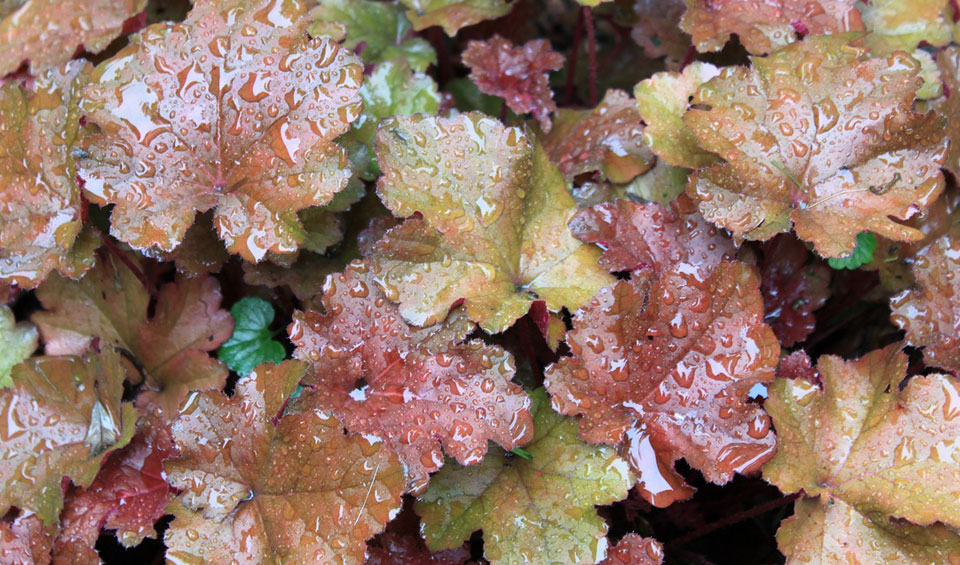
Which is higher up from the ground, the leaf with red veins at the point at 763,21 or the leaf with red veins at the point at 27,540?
the leaf with red veins at the point at 763,21

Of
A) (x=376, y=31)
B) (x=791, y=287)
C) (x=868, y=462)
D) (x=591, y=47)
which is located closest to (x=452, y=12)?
(x=376, y=31)

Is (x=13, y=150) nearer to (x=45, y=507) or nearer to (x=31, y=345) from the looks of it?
(x=31, y=345)

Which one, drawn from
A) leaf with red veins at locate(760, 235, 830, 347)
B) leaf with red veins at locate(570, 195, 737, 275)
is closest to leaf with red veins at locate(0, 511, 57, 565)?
leaf with red veins at locate(570, 195, 737, 275)

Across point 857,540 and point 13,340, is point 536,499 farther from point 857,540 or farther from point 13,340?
point 13,340

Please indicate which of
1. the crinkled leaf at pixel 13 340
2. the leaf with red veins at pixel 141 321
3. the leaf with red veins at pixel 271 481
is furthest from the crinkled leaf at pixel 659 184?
the crinkled leaf at pixel 13 340

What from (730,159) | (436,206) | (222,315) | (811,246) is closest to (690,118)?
(730,159)

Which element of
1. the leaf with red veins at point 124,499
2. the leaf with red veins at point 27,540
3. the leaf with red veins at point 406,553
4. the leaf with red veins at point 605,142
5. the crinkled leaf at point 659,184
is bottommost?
the leaf with red veins at point 406,553

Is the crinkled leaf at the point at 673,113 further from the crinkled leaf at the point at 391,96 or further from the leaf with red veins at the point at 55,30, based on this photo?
the leaf with red veins at the point at 55,30

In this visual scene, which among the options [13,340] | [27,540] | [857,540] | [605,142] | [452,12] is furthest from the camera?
[452,12]
